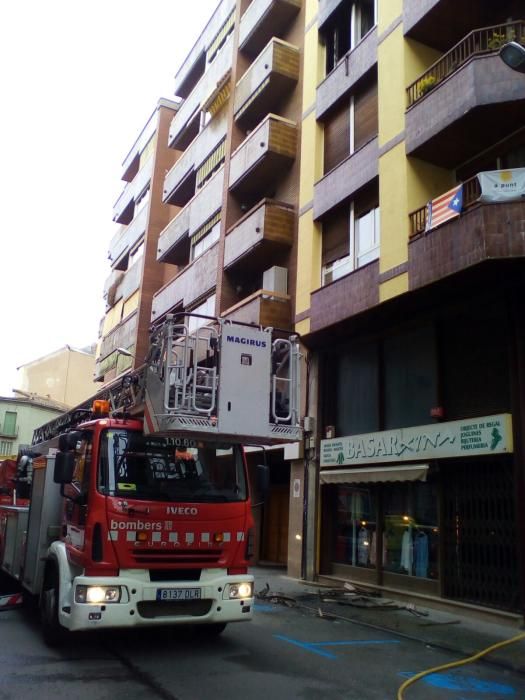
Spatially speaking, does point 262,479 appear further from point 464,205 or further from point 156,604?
point 464,205

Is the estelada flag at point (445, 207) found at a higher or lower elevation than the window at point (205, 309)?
lower

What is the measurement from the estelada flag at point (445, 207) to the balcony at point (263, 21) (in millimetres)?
11446

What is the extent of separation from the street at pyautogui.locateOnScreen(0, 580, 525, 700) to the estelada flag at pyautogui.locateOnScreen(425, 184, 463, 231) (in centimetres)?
672

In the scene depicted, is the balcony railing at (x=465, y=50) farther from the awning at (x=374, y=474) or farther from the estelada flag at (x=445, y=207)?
the awning at (x=374, y=474)

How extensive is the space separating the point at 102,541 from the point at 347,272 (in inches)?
369

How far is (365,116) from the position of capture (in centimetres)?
1452

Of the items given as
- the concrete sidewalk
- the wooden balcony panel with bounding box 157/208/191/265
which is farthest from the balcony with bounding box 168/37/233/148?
the concrete sidewalk

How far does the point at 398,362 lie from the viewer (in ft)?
42.1

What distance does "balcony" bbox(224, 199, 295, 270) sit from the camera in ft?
55.3

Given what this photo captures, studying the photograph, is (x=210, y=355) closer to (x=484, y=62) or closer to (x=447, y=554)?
(x=447, y=554)

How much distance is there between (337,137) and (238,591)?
39.7 ft

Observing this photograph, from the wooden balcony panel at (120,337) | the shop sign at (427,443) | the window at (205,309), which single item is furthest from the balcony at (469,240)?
the wooden balcony panel at (120,337)

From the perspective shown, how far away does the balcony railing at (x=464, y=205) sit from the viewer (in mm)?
10500

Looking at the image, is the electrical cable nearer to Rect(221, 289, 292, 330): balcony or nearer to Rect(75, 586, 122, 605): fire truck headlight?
Rect(75, 586, 122, 605): fire truck headlight
